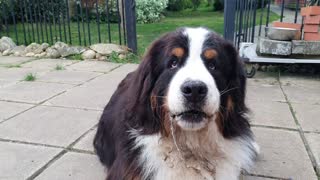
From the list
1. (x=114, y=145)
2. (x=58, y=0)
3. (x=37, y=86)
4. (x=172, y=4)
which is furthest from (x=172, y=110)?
(x=172, y=4)

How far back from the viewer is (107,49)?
8875 mm

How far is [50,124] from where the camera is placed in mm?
4562

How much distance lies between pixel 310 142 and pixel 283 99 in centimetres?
170

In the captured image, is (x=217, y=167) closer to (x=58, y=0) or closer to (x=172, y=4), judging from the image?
(x=58, y=0)

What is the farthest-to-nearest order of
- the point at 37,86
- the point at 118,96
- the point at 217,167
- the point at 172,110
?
the point at 37,86 → the point at 118,96 → the point at 217,167 → the point at 172,110

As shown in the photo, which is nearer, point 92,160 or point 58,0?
point 92,160

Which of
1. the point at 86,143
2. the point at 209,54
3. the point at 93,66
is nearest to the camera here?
the point at 209,54

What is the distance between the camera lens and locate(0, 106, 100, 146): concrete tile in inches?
164

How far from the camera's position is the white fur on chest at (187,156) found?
108 inches

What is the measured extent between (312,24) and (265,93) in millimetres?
1860

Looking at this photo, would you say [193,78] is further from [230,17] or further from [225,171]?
A: [230,17]

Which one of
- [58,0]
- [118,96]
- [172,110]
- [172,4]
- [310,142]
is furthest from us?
[172,4]

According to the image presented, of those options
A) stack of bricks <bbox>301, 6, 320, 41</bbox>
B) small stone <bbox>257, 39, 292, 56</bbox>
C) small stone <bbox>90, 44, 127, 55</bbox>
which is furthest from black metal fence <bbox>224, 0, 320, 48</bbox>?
Result: small stone <bbox>90, 44, 127, 55</bbox>

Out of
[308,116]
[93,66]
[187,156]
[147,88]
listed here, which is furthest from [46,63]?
[187,156]
